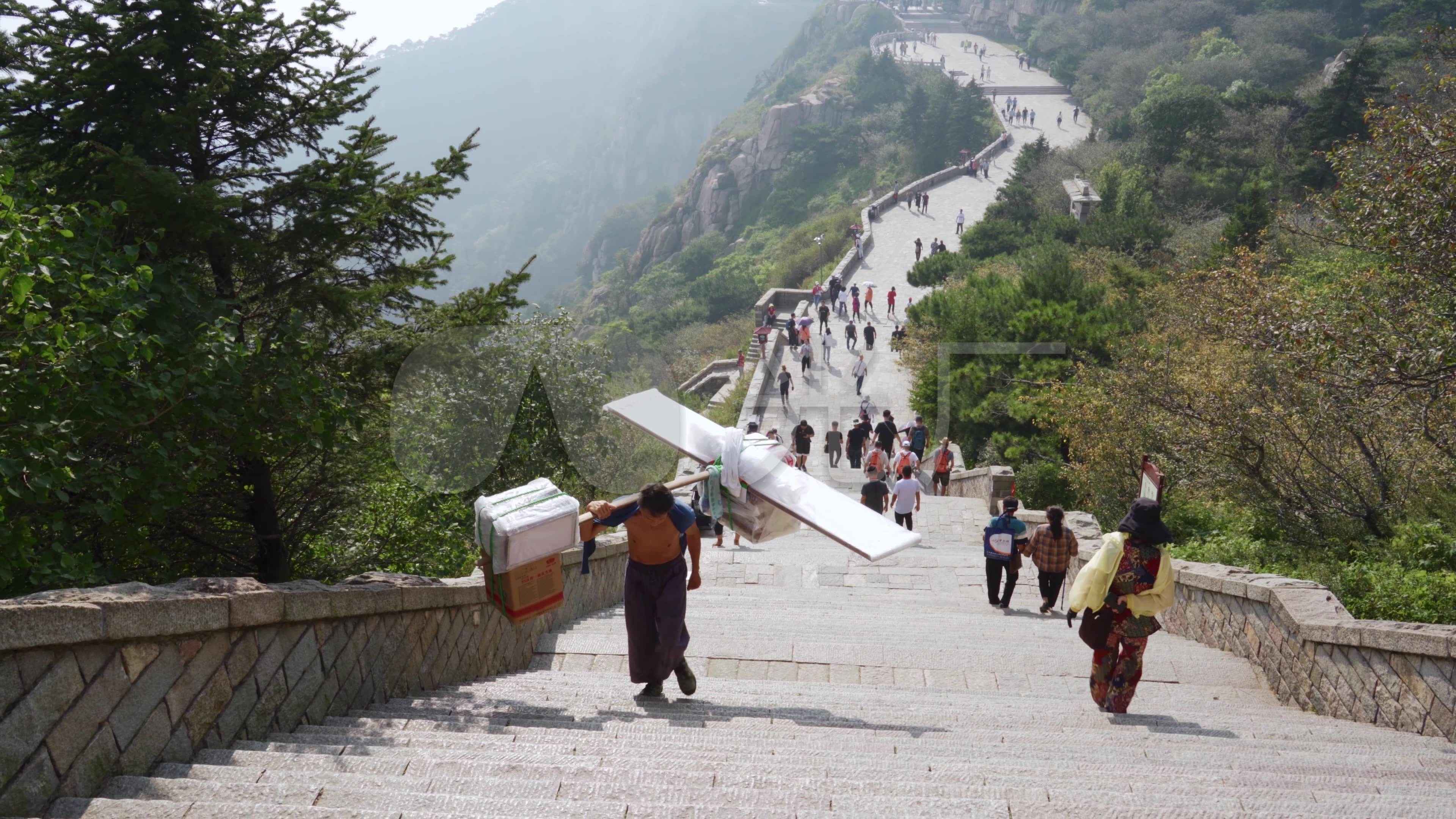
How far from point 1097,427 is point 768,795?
35.9ft

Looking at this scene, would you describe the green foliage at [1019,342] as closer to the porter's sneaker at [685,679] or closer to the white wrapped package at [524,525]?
the porter's sneaker at [685,679]

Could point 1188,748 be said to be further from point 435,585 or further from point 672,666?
point 435,585

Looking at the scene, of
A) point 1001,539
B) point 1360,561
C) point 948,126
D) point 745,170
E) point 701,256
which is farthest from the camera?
point 745,170

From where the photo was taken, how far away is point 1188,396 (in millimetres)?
11148

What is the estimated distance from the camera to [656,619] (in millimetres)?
5641

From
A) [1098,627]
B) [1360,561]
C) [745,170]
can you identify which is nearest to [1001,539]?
[1360,561]

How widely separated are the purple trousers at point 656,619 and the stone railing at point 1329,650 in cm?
364

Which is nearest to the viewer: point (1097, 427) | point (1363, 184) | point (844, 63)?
point (1363, 184)

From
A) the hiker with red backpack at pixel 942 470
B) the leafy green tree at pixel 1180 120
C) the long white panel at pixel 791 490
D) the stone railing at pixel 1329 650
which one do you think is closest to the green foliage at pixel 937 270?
Result: the leafy green tree at pixel 1180 120

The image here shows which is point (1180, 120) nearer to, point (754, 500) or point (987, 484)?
point (987, 484)

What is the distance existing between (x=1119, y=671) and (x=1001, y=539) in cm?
322

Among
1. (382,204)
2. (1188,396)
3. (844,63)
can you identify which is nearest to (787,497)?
(382,204)

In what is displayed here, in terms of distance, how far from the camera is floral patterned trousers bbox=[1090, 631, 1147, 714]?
5.57 meters

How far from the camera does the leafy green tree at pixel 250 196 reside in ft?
22.1
